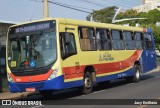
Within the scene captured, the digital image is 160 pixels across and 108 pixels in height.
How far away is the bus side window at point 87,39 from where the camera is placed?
16766mm

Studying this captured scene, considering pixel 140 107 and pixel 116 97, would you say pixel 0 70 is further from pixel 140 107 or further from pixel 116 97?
pixel 140 107

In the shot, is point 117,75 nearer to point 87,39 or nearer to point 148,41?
point 87,39

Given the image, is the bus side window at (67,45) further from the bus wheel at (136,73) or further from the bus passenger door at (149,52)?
the bus passenger door at (149,52)

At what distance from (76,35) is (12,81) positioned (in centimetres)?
308

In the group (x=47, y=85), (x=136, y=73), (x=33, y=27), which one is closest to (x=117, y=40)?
(x=136, y=73)

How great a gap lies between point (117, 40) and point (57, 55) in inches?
234

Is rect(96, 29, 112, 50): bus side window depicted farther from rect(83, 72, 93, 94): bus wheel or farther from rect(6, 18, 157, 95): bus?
rect(83, 72, 93, 94): bus wheel

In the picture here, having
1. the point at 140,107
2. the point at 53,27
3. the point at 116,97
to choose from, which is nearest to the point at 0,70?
the point at 53,27

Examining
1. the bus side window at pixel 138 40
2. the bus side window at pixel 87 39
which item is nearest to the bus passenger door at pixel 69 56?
the bus side window at pixel 87 39

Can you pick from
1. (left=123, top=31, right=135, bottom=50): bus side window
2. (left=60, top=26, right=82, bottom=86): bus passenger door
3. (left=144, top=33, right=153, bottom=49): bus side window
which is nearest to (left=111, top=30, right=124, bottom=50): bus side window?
(left=123, top=31, right=135, bottom=50): bus side window

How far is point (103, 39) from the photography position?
18672 mm

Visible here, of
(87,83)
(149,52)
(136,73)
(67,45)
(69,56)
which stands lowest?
(87,83)

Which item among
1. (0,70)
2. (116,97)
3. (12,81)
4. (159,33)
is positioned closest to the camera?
(116,97)

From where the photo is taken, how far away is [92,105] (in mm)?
12797
